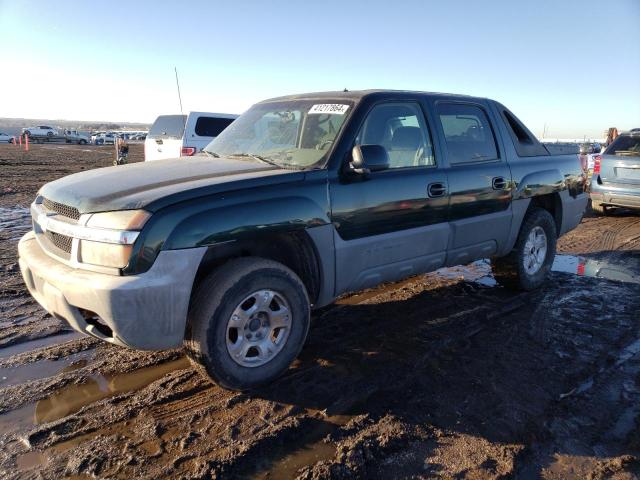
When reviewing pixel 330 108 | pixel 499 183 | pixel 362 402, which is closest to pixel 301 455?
pixel 362 402

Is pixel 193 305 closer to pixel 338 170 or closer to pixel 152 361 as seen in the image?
pixel 152 361

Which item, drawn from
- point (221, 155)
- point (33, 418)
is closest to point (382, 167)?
point (221, 155)

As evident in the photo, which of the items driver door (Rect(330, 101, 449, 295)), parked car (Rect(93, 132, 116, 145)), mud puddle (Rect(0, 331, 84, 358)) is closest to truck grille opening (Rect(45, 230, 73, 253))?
mud puddle (Rect(0, 331, 84, 358))

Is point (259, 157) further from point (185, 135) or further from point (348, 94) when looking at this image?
point (185, 135)

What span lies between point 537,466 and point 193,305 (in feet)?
6.80

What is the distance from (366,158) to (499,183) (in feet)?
6.15

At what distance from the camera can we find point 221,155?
166 inches

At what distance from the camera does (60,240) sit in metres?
3.15

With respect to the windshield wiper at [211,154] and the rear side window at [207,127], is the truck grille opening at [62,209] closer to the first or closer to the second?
Result: the windshield wiper at [211,154]

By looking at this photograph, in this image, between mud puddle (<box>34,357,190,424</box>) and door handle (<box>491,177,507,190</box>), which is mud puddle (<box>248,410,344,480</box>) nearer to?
mud puddle (<box>34,357,190,424</box>)

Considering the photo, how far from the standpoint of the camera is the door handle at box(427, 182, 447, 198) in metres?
4.11

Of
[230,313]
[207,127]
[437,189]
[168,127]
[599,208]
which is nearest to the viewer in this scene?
[230,313]

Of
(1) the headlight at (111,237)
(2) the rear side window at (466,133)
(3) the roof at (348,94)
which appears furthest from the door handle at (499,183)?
(1) the headlight at (111,237)

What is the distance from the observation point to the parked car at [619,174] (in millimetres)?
9125
